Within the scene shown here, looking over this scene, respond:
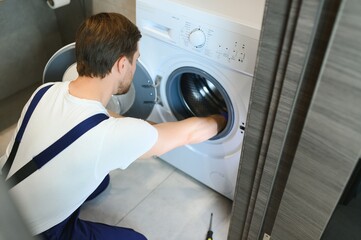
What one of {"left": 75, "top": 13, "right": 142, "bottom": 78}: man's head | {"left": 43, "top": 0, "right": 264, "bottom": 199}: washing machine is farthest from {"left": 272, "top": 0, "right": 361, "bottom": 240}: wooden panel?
{"left": 75, "top": 13, "right": 142, "bottom": 78}: man's head

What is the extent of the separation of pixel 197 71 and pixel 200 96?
0.24 m

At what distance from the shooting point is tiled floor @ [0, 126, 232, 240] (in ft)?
5.18

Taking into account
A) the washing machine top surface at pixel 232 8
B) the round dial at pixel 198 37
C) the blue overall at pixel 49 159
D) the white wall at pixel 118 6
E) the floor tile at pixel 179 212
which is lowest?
the floor tile at pixel 179 212

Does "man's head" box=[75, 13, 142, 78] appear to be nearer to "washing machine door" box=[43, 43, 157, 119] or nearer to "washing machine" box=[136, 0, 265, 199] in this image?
"washing machine" box=[136, 0, 265, 199]

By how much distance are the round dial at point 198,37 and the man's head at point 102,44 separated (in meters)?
0.22

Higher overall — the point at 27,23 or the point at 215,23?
the point at 215,23

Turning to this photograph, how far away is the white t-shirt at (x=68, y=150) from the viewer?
1032mm

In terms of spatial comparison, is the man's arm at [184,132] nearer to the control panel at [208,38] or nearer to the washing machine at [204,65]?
the washing machine at [204,65]

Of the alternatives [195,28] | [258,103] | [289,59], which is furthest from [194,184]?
[289,59]

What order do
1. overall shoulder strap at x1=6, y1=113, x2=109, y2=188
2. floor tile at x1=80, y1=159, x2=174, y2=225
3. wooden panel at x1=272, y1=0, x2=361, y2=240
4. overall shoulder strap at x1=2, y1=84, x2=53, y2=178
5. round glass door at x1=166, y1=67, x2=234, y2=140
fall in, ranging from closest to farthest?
wooden panel at x1=272, y1=0, x2=361, y2=240 < overall shoulder strap at x1=6, y1=113, x2=109, y2=188 < overall shoulder strap at x1=2, y1=84, x2=53, y2=178 < round glass door at x1=166, y1=67, x2=234, y2=140 < floor tile at x1=80, y1=159, x2=174, y2=225

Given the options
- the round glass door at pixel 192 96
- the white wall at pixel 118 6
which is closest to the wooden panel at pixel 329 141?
the round glass door at pixel 192 96

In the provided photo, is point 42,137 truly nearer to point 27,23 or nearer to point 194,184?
point 194,184

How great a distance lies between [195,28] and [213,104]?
41cm

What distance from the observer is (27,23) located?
2.03m
